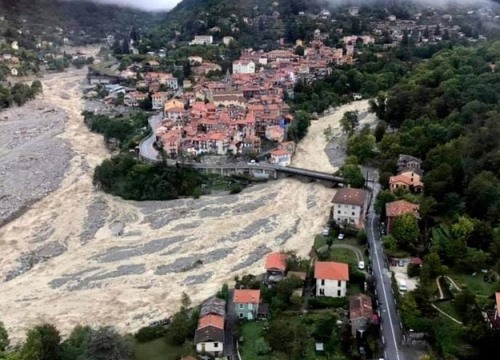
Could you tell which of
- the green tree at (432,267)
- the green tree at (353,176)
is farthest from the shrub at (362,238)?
the green tree at (353,176)

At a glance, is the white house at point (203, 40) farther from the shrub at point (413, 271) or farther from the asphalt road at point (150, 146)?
the shrub at point (413, 271)

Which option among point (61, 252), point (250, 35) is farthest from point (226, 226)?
point (250, 35)

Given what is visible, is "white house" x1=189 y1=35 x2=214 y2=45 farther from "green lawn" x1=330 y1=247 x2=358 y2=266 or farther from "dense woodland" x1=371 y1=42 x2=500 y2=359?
"green lawn" x1=330 y1=247 x2=358 y2=266

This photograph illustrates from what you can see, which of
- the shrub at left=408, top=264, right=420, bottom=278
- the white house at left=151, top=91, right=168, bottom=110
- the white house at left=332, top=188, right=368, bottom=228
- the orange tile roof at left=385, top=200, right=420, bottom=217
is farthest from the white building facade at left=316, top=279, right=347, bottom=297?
the white house at left=151, top=91, right=168, bottom=110

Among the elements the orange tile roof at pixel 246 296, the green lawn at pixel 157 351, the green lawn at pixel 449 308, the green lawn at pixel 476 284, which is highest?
the green lawn at pixel 476 284

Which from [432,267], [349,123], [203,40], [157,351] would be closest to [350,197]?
[432,267]

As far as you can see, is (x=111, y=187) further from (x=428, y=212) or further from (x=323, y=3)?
(x=323, y=3)

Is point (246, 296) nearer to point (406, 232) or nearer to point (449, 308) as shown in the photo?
point (449, 308)
